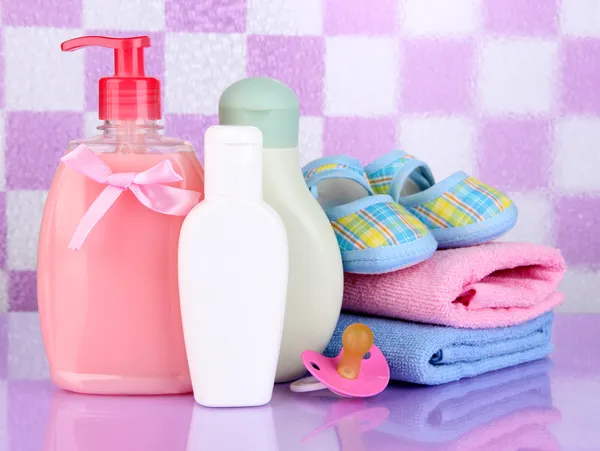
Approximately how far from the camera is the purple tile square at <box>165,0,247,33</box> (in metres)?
1.17

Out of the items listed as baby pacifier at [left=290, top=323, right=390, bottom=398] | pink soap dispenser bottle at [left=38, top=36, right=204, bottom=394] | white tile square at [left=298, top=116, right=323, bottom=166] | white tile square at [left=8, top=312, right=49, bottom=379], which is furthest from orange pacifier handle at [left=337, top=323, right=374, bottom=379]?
white tile square at [left=298, top=116, right=323, bottom=166]

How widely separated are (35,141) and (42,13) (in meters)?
0.15

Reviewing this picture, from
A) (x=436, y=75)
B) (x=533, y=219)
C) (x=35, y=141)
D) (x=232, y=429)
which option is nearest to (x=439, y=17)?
(x=436, y=75)

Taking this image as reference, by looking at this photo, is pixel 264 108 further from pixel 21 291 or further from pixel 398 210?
pixel 21 291

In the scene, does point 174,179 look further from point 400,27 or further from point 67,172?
point 400,27

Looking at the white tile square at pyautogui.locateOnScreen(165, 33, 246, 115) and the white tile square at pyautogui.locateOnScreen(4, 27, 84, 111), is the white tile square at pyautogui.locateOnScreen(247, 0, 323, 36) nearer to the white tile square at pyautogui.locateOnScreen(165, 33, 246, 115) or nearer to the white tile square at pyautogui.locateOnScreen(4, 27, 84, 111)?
the white tile square at pyautogui.locateOnScreen(165, 33, 246, 115)

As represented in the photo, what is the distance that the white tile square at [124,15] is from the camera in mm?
1168

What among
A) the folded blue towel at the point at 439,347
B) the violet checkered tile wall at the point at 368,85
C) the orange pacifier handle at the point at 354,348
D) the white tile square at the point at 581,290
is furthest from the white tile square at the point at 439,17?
the orange pacifier handle at the point at 354,348

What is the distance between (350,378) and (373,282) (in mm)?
108

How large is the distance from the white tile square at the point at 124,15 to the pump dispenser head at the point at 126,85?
468 mm

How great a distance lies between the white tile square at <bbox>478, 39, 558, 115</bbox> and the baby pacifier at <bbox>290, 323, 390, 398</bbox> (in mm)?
580

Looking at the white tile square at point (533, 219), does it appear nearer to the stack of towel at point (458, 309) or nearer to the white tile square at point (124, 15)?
the stack of towel at point (458, 309)

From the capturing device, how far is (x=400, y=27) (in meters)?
1.22

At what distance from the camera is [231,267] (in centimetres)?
66
